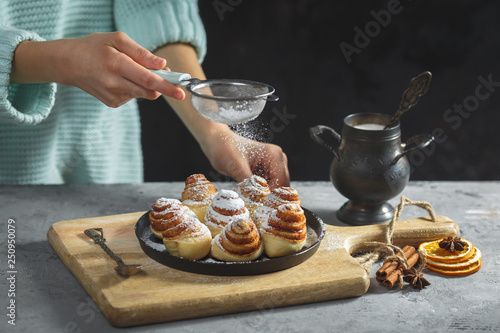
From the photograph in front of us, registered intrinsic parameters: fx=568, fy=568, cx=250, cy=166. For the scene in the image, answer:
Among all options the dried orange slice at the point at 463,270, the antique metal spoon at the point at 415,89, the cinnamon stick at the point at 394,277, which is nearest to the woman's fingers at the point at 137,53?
the antique metal spoon at the point at 415,89

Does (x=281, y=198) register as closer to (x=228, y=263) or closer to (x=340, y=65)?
(x=228, y=263)

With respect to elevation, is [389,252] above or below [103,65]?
below

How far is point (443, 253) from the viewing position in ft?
5.33

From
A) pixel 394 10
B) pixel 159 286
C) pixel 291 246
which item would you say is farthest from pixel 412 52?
pixel 159 286

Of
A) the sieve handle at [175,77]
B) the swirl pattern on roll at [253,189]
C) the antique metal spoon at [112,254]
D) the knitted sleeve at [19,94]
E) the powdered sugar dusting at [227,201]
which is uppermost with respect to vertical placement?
the sieve handle at [175,77]

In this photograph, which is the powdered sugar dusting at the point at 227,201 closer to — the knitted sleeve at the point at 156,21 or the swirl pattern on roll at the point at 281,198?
the swirl pattern on roll at the point at 281,198

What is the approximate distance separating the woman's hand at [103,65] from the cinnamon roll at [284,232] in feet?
1.43

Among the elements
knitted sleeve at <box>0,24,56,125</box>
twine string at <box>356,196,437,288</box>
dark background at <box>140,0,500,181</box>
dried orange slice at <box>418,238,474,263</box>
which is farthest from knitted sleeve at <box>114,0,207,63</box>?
dried orange slice at <box>418,238,474,263</box>

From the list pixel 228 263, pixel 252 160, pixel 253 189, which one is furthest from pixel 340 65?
pixel 228 263

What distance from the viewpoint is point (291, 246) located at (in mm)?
1509

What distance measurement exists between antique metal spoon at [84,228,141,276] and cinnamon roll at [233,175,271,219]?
43 centimetres

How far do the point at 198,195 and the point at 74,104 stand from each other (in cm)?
87

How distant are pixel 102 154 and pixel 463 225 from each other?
1462 mm

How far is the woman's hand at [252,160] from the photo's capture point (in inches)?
75.5
